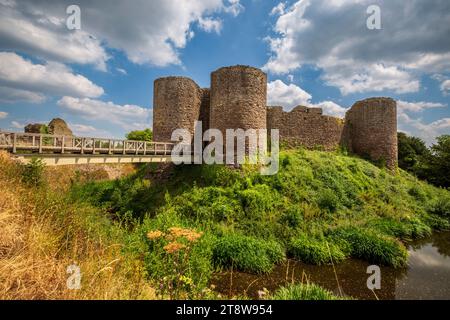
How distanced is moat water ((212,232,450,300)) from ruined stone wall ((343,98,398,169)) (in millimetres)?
13665

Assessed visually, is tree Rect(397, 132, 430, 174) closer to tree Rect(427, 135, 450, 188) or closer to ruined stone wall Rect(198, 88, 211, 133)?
tree Rect(427, 135, 450, 188)

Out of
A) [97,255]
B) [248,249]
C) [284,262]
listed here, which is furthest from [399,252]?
[97,255]

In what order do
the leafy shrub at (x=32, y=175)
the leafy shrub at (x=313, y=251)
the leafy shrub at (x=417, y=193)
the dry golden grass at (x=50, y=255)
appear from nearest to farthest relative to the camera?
the dry golden grass at (x=50, y=255) < the leafy shrub at (x=32, y=175) < the leafy shrub at (x=313, y=251) < the leafy shrub at (x=417, y=193)

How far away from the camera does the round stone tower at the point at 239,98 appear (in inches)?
537

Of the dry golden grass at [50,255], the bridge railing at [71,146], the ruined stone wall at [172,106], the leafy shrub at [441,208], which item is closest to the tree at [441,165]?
the leafy shrub at [441,208]

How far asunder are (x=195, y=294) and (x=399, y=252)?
26.8ft

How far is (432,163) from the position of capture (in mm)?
23391

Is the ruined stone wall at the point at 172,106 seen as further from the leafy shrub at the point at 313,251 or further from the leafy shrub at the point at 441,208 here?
the leafy shrub at the point at 441,208

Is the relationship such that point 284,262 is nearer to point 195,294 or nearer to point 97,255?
point 195,294

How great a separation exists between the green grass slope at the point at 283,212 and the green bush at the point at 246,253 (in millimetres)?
33

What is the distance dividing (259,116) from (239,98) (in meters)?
1.63

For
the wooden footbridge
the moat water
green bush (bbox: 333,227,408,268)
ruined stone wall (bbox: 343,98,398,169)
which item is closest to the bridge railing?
the wooden footbridge
